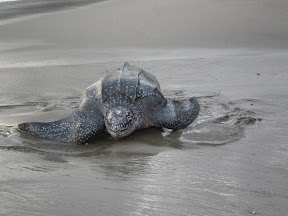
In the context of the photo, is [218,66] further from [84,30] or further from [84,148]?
[84,30]

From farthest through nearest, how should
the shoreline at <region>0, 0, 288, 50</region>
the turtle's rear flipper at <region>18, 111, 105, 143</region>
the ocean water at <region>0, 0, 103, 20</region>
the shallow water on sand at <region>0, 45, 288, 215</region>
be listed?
the ocean water at <region>0, 0, 103, 20</region>, the shoreline at <region>0, 0, 288, 50</region>, the turtle's rear flipper at <region>18, 111, 105, 143</region>, the shallow water on sand at <region>0, 45, 288, 215</region>

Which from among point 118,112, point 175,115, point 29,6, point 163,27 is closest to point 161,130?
point 175,115

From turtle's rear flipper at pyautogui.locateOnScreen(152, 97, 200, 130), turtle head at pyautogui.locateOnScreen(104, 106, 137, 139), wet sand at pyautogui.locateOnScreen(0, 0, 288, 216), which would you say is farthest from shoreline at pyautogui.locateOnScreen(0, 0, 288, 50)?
turtle head at pyautogui.locateOnScreen(104, 106, 137, 139)

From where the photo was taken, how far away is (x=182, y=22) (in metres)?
10.6

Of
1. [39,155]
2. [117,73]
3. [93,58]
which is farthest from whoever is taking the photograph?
[93,58]

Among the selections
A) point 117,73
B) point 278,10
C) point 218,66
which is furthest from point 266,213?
point 278,10

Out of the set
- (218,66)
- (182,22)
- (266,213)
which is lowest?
(266,213)

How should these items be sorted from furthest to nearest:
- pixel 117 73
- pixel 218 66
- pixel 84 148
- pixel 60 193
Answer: pixel 218 66
pixel 117 73
pixel 84 148
pixel 60 193

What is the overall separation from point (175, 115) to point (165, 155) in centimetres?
91

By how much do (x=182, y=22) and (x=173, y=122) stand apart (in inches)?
257

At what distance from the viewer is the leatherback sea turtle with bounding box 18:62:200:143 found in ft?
14.0

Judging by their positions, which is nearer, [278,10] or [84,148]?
[84,148]

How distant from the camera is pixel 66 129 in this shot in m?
4.30

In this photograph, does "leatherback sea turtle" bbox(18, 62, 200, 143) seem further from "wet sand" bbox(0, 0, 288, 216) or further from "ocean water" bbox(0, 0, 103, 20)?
"ocean water" bbox(0, 0, 103, 20)
